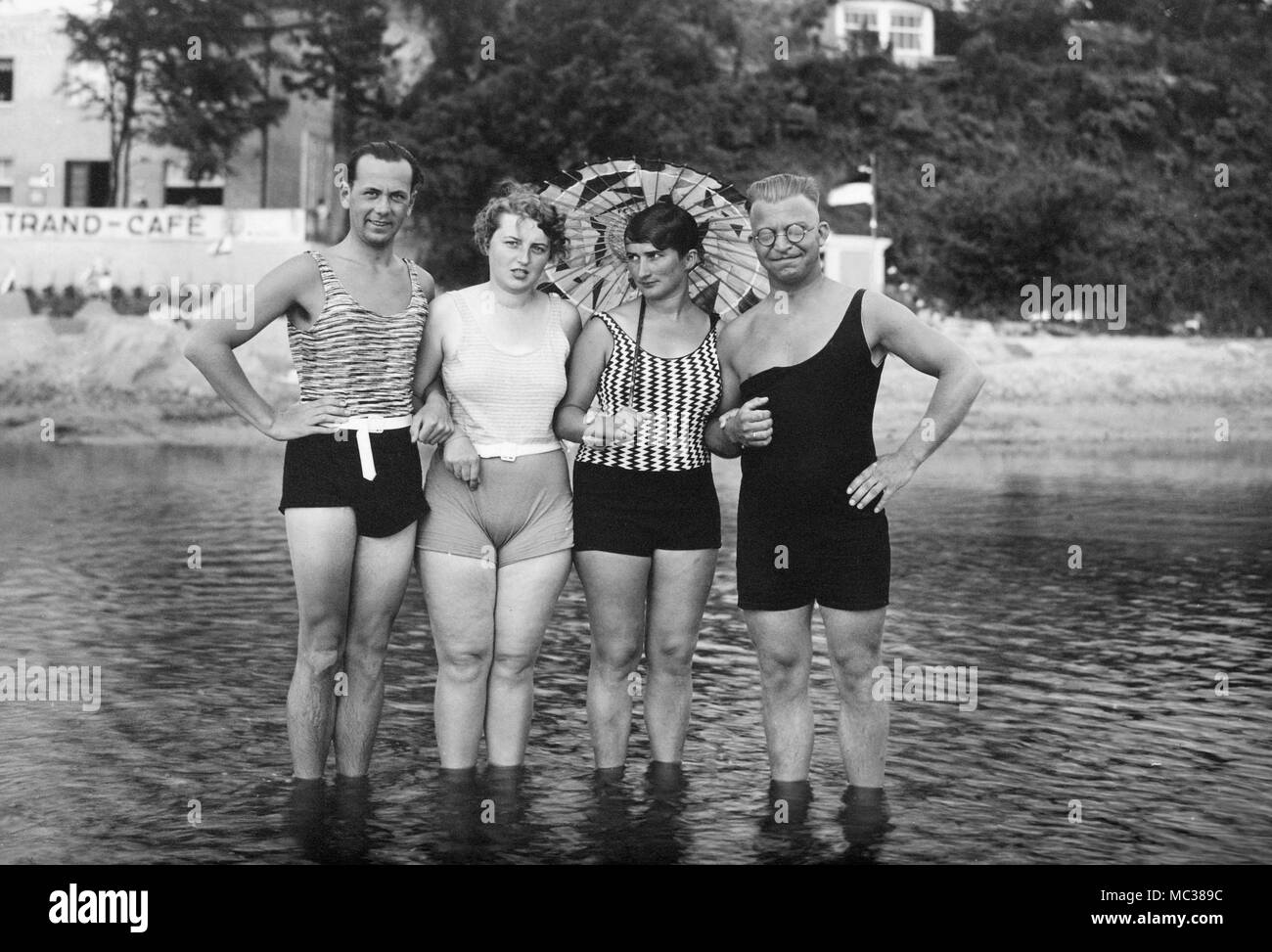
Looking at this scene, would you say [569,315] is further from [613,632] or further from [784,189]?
[613,632]

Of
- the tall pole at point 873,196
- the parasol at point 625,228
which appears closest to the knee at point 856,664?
the parasol at point 625,228

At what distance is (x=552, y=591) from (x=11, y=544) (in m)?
8.93

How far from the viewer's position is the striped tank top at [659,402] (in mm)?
5711

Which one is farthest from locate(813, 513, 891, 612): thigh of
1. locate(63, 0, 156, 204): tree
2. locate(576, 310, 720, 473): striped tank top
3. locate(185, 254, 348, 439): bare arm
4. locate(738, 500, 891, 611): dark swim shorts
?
locate(63, 0, 156, 204): tree

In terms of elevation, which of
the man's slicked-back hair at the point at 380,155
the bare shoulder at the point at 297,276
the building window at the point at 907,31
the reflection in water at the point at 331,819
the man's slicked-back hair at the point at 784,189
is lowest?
the reflection in water at the point at 331,819

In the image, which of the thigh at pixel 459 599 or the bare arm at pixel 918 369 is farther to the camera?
the thigh at pixel 459 599

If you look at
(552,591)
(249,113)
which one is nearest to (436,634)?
(552,591)

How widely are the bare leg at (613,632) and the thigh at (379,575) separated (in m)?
0.59

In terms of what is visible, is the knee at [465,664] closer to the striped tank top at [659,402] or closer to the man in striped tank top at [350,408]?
the man in striped tank top at [350,408]

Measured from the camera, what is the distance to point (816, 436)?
5574 millimetres

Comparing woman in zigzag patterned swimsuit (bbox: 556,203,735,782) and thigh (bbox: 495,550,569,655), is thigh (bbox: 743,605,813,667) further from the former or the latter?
A: thigh (bbox: 495,550,569,655)

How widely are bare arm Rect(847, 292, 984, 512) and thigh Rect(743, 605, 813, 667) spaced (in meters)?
0.44

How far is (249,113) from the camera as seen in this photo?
35.2 metres

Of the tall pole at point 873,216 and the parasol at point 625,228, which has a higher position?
the tall pole at point 873,216
